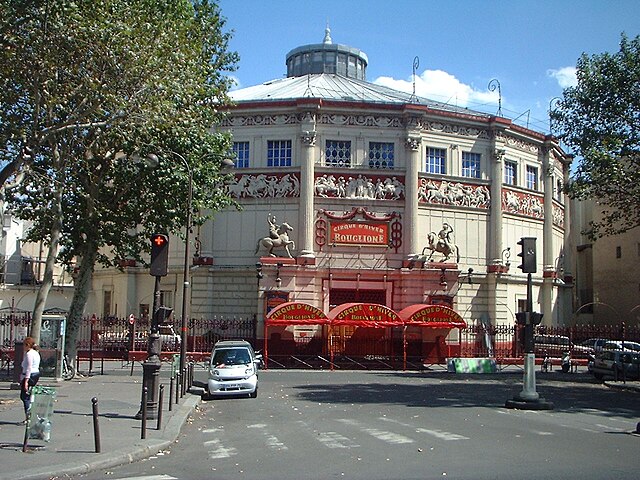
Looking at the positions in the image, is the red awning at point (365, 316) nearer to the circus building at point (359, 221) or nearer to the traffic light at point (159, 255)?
the circus building at point (359, 221)

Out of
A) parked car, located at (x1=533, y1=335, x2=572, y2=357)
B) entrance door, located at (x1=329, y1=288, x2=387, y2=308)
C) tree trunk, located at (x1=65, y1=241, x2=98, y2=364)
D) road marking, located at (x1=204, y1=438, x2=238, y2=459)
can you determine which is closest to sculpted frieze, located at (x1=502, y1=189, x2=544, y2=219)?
parked car, located at (x1=533, y1=335, x2=572, y2=357)

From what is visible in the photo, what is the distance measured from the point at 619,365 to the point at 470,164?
14352 millimetres

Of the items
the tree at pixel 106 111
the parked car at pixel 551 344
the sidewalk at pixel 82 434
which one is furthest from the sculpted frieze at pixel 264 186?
the sidewalk at pixel 82 434

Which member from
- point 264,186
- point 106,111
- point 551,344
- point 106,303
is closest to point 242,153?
point 264,186

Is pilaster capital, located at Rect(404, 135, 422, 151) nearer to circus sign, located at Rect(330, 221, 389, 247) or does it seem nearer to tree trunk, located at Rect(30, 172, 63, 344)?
circus sign, located at Rect(330, 221, 389, 247)

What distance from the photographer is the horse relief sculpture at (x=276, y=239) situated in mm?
36250

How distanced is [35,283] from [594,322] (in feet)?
137

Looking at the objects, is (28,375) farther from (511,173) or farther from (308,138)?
(511,173)

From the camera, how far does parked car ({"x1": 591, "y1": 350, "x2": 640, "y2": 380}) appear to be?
29469mm

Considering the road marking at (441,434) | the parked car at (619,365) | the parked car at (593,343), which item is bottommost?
the road marking at (441,434)

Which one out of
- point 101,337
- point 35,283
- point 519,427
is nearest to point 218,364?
point 519,427

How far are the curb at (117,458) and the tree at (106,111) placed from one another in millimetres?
8186

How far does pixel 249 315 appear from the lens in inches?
1474

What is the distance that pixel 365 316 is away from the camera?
33625mm
